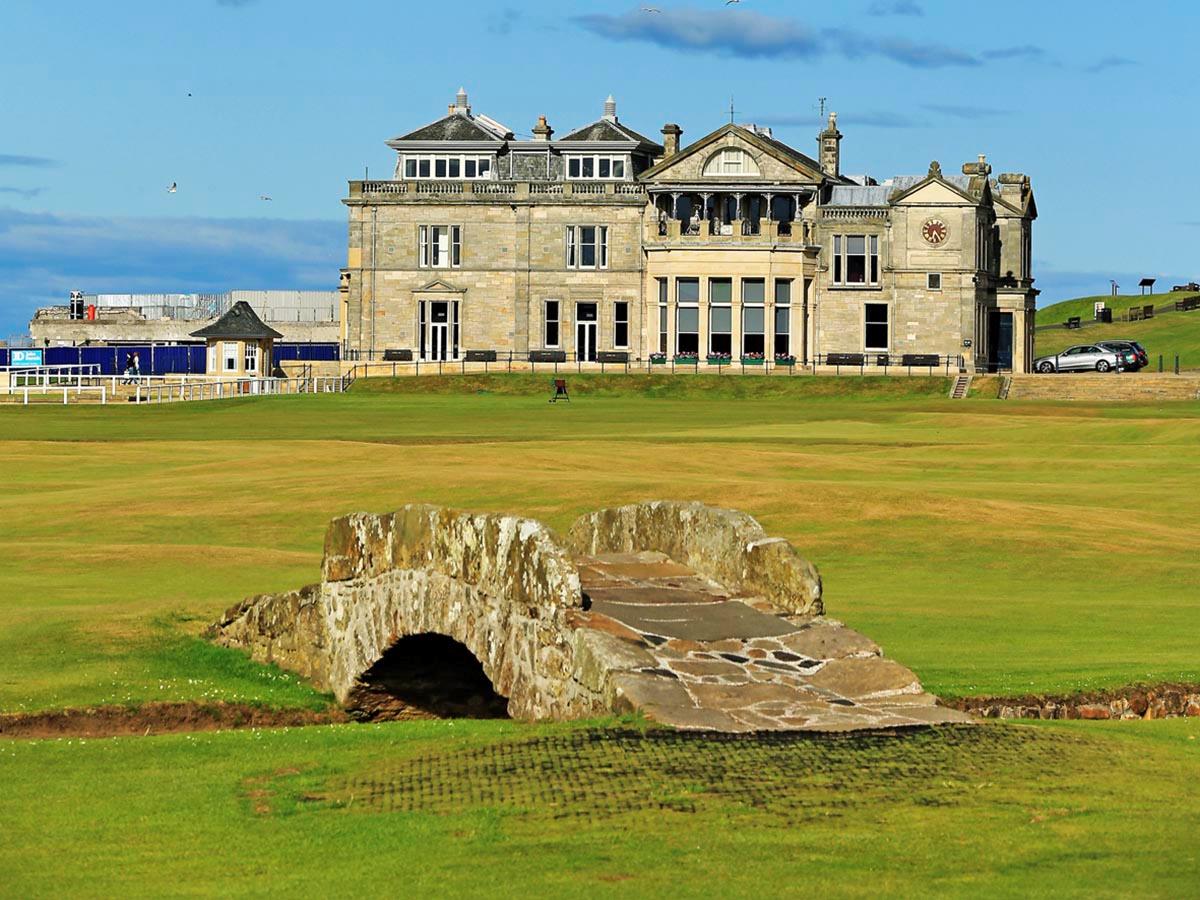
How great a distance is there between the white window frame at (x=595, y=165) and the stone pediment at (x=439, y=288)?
8.82 meters

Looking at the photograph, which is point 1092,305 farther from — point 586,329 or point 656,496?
point 656,496

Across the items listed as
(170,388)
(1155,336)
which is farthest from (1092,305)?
(170,388)

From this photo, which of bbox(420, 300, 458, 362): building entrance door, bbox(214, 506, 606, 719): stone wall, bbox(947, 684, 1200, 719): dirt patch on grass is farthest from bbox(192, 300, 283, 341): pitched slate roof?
bbox(947, 684, 1200, 719): dirt patch on grass

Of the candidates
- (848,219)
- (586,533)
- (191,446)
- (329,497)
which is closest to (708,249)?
(848,219)

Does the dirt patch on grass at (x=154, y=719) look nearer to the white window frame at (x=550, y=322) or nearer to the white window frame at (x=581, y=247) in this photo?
the white window frame at (x=581, y=247)

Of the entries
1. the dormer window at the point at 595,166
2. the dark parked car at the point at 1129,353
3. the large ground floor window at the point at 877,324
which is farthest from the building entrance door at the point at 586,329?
the dark parked car at the point at 1129,353

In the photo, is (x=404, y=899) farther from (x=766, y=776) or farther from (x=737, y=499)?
(x=737, y=499)

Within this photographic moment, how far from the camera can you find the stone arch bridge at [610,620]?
16.8 meters

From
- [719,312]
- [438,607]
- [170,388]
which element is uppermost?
[719,312]

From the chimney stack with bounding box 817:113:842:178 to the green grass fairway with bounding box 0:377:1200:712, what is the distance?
43.5 metres

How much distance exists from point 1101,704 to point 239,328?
9588 cm

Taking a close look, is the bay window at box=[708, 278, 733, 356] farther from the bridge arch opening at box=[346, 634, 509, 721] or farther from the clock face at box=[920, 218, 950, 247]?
the bridge arch opening at box=[346, 634, 509, 721]

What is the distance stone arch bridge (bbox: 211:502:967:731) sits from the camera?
16.8 metres

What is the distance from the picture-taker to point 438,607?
789 inches
